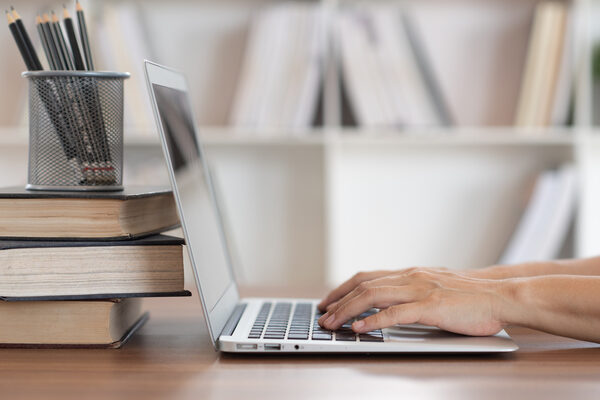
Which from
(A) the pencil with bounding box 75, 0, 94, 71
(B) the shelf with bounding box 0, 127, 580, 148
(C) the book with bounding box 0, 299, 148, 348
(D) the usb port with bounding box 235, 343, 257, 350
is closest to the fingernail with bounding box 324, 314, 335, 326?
(D) the usb port with bounding box 235, 343, 257, 350

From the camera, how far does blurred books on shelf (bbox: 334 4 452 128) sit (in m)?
2.15

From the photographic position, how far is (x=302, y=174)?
239cm

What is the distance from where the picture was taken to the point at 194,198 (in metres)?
0.89

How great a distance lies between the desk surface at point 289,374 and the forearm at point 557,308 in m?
0.03

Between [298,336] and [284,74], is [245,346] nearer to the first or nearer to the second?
[298,336]

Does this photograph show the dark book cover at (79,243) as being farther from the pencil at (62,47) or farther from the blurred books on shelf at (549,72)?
the blurred books on shelf at (549,72)

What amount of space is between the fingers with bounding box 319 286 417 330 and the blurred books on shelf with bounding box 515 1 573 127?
1535mm

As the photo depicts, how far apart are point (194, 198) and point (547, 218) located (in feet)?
5.20

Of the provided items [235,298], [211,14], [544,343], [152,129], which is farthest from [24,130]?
[544,343]

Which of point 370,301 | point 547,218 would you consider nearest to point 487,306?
point 370,301

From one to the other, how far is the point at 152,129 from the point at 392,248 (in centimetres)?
87

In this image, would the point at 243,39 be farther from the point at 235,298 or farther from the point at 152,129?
the point at 235,298

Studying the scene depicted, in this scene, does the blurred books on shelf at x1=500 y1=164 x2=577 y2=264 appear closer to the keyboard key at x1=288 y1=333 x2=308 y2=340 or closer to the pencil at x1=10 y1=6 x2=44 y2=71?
the keyboard key at x1=288 y1=333 x2=308 y2=340

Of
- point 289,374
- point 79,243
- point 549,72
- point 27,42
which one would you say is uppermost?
point 549,72
